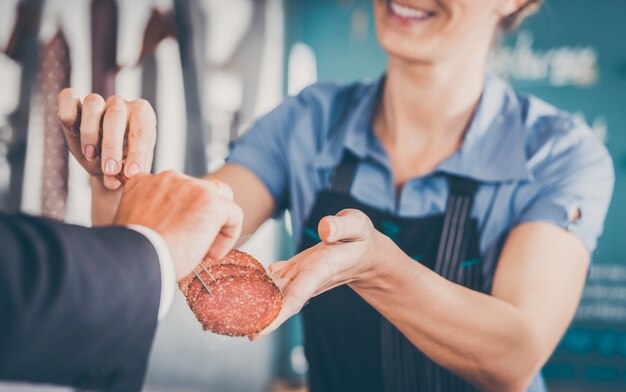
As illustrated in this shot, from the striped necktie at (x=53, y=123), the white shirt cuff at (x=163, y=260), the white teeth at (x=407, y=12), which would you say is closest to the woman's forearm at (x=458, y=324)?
the white shirt cuff at (x=163, y=260)

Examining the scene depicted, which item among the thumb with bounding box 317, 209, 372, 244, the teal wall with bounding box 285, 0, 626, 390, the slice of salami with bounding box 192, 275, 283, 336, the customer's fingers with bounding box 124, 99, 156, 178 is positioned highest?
the customer's fingers with bounding box 124, 99, 156, 178

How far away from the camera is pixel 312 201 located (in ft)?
3.32

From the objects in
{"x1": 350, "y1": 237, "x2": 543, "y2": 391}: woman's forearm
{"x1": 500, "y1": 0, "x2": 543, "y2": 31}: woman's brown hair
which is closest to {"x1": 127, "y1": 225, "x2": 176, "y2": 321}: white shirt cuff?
{"x1": 350, "y1": 237, "x2": 543, "y2": 391}: woman's forearm

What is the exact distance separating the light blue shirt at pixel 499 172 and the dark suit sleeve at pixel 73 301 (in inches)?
18.5

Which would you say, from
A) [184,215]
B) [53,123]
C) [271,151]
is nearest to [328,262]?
[184,215]

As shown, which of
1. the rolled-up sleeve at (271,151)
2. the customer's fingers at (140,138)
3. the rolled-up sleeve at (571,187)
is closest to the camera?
the customer's fingers at (140,138)

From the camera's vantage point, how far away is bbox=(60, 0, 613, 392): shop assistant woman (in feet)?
2.51

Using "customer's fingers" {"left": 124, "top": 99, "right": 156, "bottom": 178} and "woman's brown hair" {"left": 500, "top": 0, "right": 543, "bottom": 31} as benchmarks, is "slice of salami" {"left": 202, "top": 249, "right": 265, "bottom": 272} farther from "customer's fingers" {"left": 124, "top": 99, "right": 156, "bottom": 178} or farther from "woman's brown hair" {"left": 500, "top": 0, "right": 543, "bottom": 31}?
"woman's brown hair" {"left": 500, "top": 0, "right": 543, "bottom": 31}

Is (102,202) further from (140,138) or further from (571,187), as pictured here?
(571,187)

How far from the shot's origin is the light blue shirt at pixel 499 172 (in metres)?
0.89

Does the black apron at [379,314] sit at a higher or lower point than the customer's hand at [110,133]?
lower

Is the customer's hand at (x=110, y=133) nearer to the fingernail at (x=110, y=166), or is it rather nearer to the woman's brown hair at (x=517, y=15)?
the fingernail at (x=110, y=166)

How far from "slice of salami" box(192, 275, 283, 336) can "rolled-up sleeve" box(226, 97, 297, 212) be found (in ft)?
1.43

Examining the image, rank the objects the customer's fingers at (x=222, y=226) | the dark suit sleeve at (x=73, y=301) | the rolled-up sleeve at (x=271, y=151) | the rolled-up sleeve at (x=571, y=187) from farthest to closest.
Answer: the rolled-up sleeve at (x=271, y=151), the rolled-up sleeve at (x=571, y=187), the customer's fingers at (x=222, y=226), the dark suit sleeve at (x=73, y=301)
